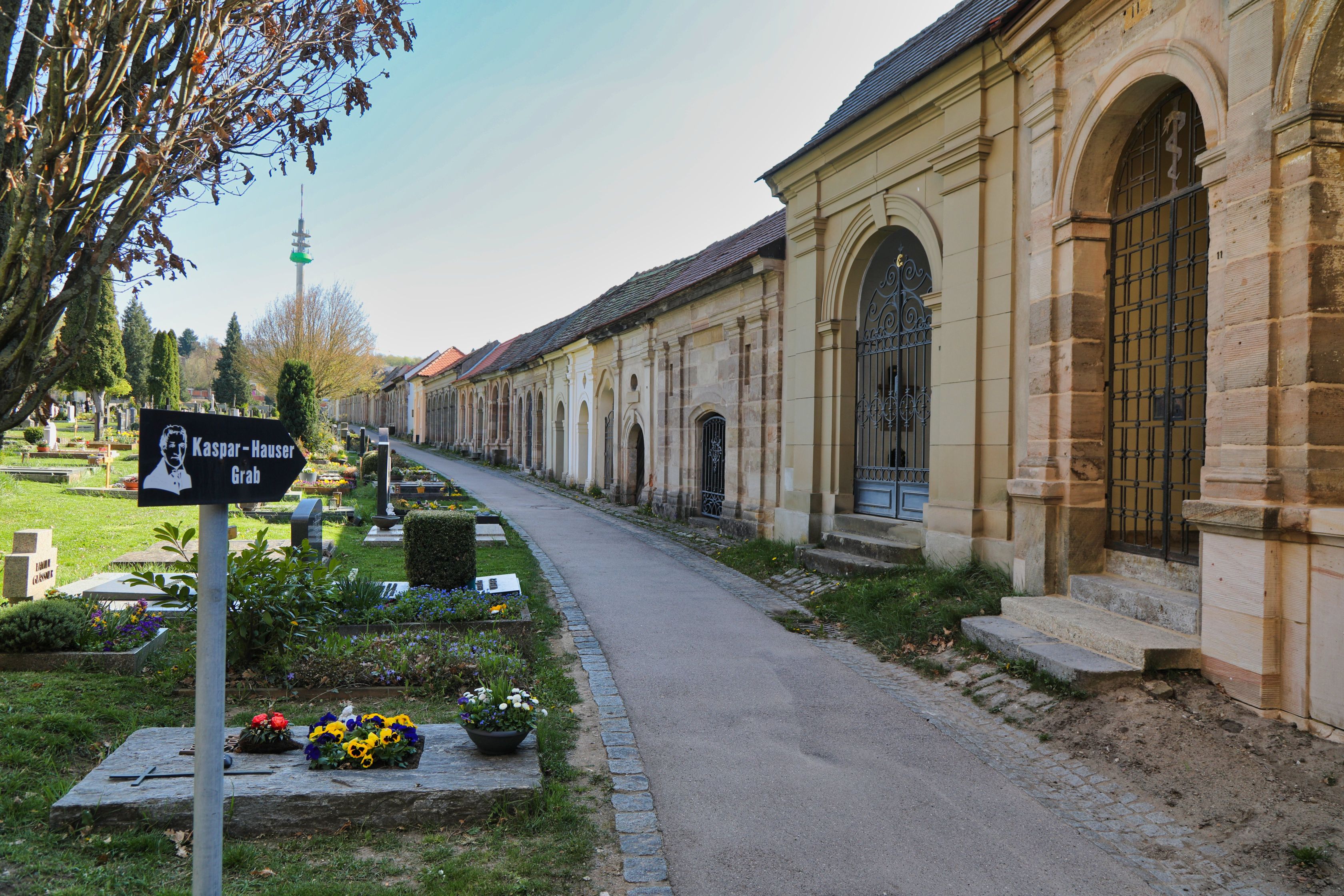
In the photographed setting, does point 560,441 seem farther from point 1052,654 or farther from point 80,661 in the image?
point 1052,654

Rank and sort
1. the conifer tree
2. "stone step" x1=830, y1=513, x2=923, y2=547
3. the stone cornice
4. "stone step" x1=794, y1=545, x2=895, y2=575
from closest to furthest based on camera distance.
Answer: the stone cornice, "stone step" x1=794, y1=545, x2=895, y2=575, "stone step" x1=830, y1=513, x2=923, y2=547, the conifer tree

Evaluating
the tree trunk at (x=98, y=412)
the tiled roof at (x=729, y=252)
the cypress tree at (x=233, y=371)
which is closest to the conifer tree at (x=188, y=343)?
the cypress tree at (x=233, y=371)

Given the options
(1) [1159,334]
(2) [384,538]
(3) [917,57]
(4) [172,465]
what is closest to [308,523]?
(2) [384,538]

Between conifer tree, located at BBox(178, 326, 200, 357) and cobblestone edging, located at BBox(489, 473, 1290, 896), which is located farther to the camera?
conifer tree, located at BBox(178, 326, 200, 357)

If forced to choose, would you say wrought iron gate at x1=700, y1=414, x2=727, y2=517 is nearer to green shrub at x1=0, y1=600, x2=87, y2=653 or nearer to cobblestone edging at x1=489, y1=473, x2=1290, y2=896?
cobblestone edging at x1=489, y1=473, x2=1290, y2=896

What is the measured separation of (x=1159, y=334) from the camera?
746 cm

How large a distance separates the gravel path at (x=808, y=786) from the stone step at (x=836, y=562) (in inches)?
74.6

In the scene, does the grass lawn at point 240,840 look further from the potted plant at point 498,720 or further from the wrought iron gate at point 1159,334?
the wrought iron gate at point 1159,334

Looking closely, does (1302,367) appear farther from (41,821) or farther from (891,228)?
(41,821)

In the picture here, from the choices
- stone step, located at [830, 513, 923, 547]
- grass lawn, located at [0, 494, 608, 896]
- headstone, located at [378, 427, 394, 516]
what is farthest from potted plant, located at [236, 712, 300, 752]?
headstone, located at [378, 427, 394, 516]

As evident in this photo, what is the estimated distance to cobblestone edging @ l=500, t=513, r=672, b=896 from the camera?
398cm

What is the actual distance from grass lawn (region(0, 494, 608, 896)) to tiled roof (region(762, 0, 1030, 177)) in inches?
325

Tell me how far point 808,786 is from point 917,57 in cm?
1007

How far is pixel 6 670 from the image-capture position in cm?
638
